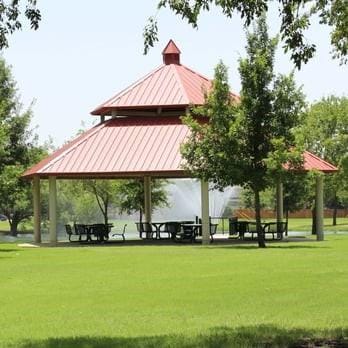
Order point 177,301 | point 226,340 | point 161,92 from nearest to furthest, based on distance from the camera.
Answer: point 226,340 → point 177,301 → point 161,92

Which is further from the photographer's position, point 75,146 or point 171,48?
point 171,48

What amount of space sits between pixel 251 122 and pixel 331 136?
93.9ft

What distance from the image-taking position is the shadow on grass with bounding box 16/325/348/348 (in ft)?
30.7

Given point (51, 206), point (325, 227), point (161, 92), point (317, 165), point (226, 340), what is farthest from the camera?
point (325, 227)

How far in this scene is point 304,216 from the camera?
296ft

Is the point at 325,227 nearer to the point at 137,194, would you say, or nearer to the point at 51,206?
the point at 137,194

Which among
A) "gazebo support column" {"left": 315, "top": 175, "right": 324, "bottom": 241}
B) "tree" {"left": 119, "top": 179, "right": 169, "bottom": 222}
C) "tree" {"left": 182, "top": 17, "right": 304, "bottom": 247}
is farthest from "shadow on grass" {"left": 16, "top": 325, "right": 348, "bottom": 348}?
"tree" {"left": 119, "top": 179, "right": 169, "bottom": 222}

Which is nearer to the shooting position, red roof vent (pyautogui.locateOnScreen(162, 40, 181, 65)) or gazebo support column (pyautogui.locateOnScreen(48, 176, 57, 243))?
gazebo support column (pyautogui.locateOnScreen(48, 176, 57, 243))

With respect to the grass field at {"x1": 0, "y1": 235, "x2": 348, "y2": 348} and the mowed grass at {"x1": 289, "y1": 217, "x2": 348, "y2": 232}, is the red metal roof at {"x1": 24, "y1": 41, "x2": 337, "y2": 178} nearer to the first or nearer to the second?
the grass field at {"x1": 0, "y1": 235, "x2": 348, "y2": 348}

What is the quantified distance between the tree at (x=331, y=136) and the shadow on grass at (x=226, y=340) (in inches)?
1784

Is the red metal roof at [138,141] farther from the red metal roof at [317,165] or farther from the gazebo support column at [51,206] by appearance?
the gazebo support column at [51,206]

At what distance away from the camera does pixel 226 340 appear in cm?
959

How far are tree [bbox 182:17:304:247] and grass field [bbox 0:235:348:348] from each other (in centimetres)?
597

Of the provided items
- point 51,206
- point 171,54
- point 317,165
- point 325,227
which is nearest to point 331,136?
point 325,227
